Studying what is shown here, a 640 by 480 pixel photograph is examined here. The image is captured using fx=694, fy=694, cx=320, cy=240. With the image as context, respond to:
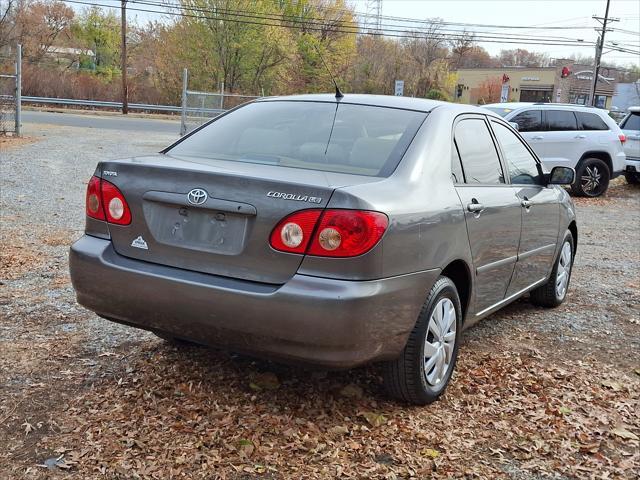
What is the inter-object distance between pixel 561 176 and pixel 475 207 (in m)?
1.68

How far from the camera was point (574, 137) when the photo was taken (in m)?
14.4

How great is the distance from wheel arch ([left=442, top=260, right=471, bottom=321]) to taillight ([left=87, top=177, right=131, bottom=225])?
171 centimetres

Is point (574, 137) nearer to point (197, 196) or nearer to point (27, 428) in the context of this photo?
point (197, 196)

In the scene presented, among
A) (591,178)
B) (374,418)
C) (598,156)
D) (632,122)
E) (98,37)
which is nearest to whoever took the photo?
(374,418)

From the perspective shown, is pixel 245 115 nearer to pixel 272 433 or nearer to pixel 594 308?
pixel 272 433

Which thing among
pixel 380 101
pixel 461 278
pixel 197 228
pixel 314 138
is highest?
pixel 380 101

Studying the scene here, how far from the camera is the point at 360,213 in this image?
306 centimetres

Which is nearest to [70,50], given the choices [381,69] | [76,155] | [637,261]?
[381,69]

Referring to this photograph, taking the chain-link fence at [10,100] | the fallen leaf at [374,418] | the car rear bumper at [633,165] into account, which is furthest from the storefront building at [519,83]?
the fallen leaf at [374,418]

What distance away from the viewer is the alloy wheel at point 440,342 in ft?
11.9

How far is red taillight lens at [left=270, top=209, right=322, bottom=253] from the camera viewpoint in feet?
10.1

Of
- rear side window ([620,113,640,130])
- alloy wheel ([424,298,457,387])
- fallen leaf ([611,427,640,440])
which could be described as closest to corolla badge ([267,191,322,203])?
alloy wheel ([424,298,457,387])

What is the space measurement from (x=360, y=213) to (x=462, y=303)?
1.32m

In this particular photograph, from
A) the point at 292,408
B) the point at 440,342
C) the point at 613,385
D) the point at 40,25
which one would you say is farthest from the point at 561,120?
the point at 40,25
